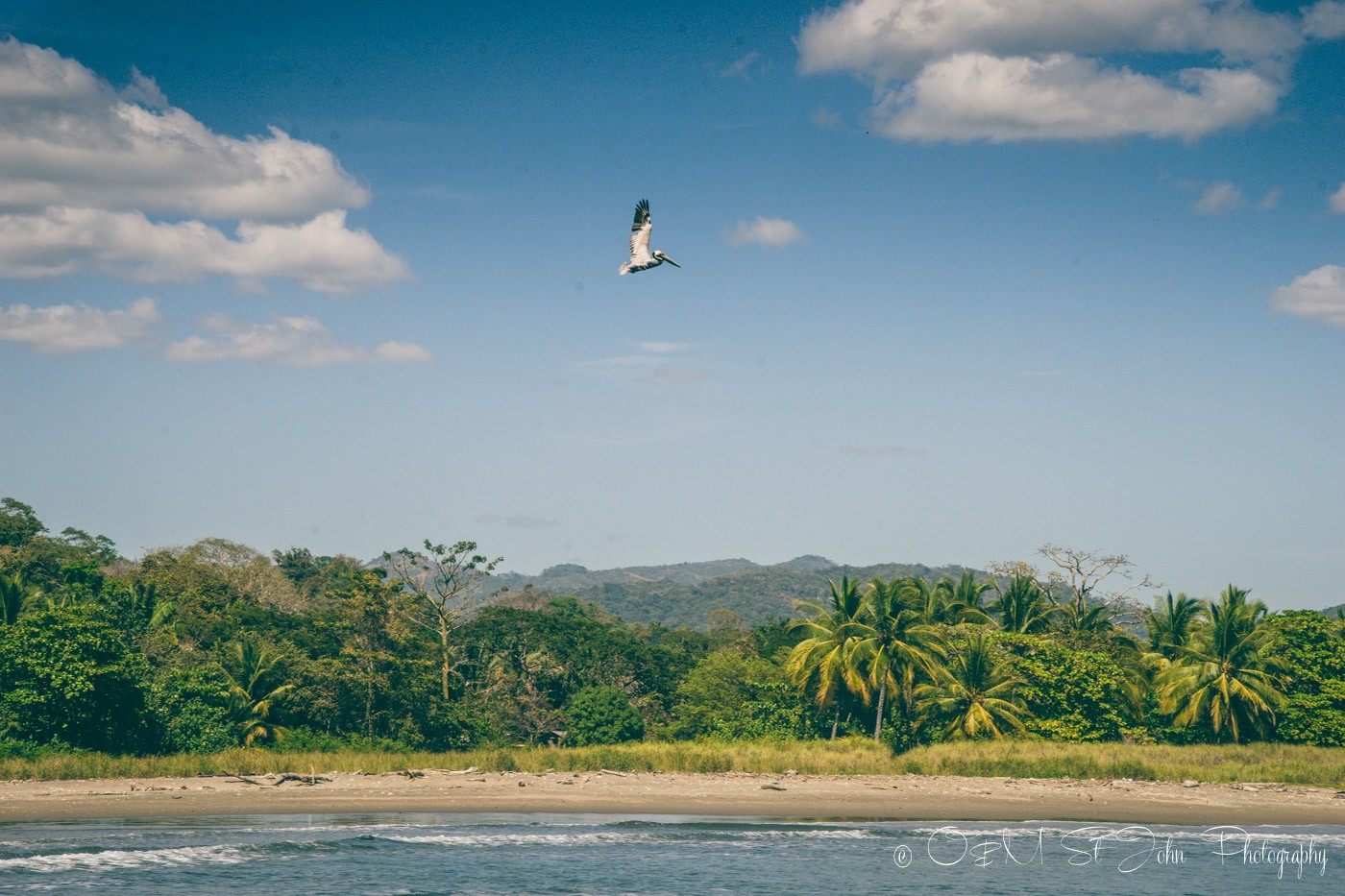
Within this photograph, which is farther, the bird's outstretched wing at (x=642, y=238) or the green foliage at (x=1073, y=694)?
the green foliage at (x=1073, y=694)

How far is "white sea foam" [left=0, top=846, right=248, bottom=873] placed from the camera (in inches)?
1070

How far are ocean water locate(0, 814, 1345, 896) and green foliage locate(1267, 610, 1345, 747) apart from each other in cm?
1207

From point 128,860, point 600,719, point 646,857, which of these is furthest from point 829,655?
point 128,860

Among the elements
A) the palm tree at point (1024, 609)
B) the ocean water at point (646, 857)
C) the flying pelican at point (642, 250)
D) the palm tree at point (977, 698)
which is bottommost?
the ocean water at point (646, 857)

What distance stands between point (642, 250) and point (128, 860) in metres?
18.9

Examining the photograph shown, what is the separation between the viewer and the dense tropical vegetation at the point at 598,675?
40.1 m

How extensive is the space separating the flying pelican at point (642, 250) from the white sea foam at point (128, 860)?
17.7 meters

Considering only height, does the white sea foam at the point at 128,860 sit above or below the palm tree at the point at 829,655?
below

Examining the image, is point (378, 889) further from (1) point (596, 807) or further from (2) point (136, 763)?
(2) point (136, 763)

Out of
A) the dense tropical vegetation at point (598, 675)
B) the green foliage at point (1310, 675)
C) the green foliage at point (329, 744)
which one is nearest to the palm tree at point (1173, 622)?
the dense tropical vegetation at point (598, 675)

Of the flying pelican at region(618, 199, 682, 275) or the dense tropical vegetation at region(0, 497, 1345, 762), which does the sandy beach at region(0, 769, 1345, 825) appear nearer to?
the dense tropical vegetation at region(0, 497, 1345, 762)

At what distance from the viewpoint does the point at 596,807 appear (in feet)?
122

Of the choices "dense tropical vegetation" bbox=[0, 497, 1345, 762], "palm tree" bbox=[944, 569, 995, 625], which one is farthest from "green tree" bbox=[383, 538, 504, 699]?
"palm tree" bbox=[944, 569, 995, 625]

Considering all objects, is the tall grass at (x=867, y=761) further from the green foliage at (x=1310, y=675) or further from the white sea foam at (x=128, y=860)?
the white sea foam at (x=128, y=860)
